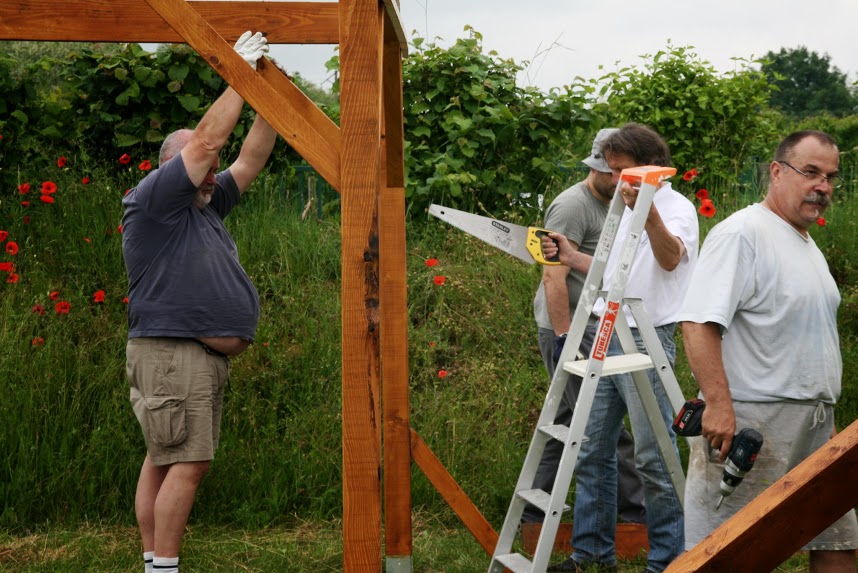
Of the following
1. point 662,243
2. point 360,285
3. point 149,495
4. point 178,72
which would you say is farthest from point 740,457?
point 178,72

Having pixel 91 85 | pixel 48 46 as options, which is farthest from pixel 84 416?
pixel 48 46

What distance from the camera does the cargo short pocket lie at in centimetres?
349

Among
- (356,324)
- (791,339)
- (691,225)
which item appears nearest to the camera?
(356,324)

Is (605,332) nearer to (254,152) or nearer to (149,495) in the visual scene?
(254,152)

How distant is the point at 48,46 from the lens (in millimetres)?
19188

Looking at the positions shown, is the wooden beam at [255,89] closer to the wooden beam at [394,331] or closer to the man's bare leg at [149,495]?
the wooden beam at [394,331]

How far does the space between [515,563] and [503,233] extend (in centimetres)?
128

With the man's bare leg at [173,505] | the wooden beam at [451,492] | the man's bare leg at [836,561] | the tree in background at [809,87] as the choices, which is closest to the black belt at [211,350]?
the man's bare leg at [173,505]

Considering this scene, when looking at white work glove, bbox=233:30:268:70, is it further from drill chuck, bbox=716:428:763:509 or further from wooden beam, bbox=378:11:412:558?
drill chuck, bbox=716:428:763:509

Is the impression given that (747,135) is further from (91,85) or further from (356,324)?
(356,324)

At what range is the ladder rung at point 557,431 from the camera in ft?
11.5

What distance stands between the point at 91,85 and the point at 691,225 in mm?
4851

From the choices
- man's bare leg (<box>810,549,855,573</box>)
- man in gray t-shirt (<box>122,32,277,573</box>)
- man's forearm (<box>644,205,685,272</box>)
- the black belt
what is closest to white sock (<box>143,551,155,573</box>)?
man in gray t-shirt (<box>122,32,277,573</box>)

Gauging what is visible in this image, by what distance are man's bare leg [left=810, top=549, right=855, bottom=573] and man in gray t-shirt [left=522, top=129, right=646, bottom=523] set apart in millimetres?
1291
